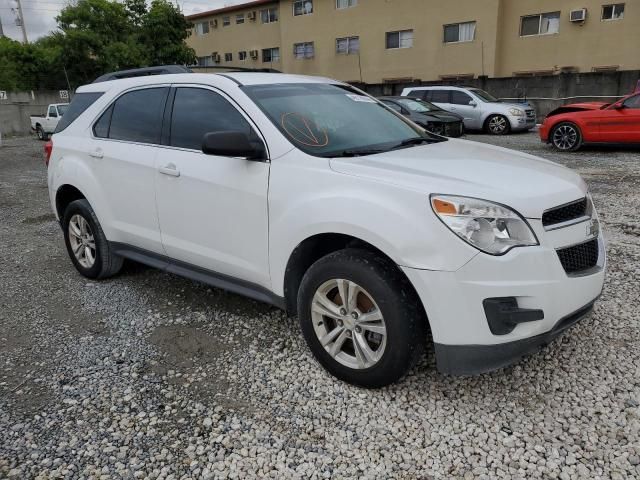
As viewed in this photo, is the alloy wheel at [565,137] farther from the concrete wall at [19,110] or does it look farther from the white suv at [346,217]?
the concrete wall at [19,110]

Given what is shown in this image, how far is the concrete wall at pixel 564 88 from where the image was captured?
1806 centimetres

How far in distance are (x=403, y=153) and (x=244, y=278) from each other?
1265 mm

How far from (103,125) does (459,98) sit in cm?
1505

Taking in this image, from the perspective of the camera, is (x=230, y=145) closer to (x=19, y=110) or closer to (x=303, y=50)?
(x=19, y=110)

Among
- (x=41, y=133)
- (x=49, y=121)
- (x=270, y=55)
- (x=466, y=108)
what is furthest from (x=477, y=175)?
(x=270, y=55)

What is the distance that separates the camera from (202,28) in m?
39.4

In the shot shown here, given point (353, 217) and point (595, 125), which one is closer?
point (353, 217)

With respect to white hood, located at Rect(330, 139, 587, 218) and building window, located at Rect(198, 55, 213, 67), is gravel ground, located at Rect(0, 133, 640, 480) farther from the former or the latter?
building window, located at Rect(198, 55, 213, 67)

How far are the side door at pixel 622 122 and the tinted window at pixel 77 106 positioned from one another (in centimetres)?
1052

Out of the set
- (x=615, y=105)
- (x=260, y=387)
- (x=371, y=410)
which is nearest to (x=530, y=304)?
(x=371, y=410)

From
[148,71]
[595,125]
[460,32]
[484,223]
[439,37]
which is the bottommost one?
[595,125]

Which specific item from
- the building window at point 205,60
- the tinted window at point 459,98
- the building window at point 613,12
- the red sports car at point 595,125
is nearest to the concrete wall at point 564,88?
the tinted window at point 459,98

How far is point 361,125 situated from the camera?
3.49 metres

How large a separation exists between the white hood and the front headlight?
44mm
